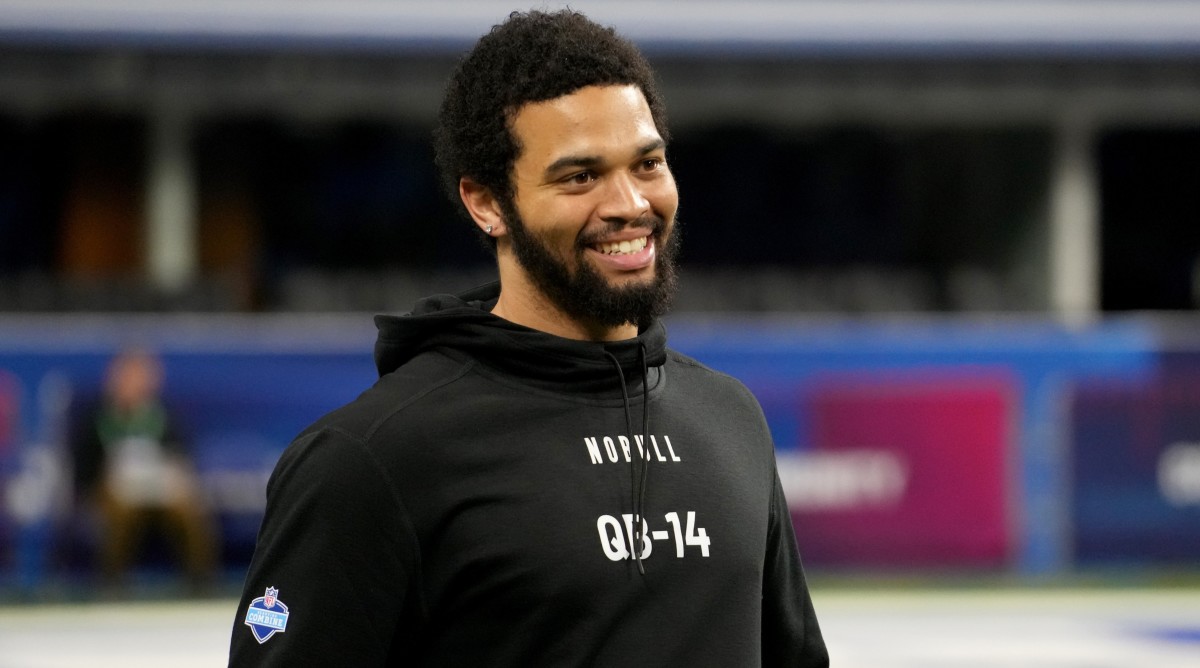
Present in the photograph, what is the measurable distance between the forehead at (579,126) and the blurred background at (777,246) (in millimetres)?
8762

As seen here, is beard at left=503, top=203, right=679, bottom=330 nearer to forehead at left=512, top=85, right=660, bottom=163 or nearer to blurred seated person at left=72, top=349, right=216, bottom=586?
forehead at left=512, top=85, right=660, bottom=163

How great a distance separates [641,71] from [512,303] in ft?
1.14

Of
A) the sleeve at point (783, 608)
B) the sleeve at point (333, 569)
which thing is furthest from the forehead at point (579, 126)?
the sleeve at point (783, 608)

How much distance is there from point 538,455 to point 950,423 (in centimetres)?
932

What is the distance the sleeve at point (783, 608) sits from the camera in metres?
2.51

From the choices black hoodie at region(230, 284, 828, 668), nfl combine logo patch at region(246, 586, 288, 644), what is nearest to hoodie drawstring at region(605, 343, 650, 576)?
black hoodie at region(230, 284, 828, 668)

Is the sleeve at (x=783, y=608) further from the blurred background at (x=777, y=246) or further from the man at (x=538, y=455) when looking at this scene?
the blurred background at (x=777, y=246)

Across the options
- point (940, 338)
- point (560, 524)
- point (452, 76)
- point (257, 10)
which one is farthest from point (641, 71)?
point (257, 10)

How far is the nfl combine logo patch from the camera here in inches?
83.4

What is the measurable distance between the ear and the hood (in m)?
0.11

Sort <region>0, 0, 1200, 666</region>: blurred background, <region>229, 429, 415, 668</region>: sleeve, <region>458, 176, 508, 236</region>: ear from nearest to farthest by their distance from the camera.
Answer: <region>229, 429, 415, 668</region>: sleeve → <region>458, 176, 508, 236</region>: ear → <region>0, 0, 1200, 666</region>: blurred background

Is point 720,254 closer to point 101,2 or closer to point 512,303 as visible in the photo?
point 101,2

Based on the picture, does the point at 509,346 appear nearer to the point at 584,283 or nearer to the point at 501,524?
the point at 584,283

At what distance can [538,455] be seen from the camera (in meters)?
2.22
